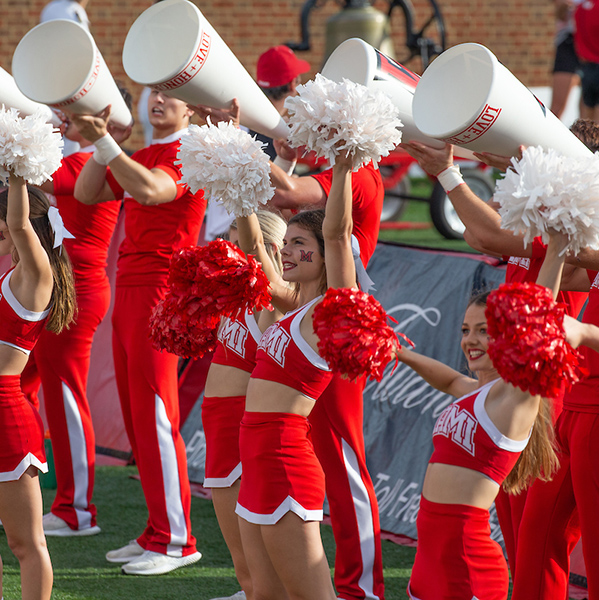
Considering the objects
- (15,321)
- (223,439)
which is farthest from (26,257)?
(223,439)

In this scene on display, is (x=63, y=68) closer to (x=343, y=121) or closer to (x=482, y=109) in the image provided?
(x=343, y=121)

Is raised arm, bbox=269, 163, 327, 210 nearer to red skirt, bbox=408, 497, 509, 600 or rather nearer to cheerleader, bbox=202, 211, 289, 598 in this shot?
cheerleader, bbox=202, 211, 289, 598

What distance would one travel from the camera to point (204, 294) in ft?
9.09

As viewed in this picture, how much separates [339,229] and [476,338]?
0.51 m

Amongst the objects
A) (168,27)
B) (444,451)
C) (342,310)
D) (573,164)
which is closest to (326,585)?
(444,451)

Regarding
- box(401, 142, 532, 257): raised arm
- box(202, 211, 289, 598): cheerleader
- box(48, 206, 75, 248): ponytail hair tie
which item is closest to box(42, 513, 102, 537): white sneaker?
box(202, 211, 289, 598): cheerleader

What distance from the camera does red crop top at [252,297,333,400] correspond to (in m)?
2.72

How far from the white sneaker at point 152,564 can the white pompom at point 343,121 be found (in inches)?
82.8

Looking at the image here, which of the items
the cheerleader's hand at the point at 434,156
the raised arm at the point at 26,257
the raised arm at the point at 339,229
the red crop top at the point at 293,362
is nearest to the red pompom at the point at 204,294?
the red crop top at the point at 293,362

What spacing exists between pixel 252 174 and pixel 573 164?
2.99ft

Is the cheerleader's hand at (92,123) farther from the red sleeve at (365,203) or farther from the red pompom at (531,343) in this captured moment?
the red pompom at (531,343)

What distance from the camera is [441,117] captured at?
2611mm

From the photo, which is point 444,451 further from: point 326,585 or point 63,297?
point 63,297

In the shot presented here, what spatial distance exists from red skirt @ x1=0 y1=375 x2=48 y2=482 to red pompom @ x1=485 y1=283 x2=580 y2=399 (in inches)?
63.3
